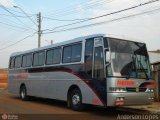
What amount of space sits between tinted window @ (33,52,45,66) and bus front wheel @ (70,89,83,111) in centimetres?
435

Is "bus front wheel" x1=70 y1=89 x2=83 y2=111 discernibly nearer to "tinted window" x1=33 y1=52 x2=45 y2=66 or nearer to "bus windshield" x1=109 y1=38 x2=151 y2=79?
"bus windshield" x1=109 y1=38 x2=151 y2=79

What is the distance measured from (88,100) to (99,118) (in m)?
1.63

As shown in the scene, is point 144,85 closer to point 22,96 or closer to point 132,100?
point 132,100

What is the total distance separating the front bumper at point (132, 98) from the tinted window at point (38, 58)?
7327 mm

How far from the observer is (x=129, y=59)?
15359 mm

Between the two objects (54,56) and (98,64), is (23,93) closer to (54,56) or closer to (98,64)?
(54,56)

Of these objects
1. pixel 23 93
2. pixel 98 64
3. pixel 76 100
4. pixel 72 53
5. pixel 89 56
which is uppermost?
pixel 72 53

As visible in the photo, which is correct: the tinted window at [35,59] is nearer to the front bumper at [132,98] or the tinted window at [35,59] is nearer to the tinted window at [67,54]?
the tinted window at [67,54]

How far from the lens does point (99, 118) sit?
1428 cm

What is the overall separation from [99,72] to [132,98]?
1695 mm

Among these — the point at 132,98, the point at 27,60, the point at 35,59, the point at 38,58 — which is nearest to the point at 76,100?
the point at 132,98

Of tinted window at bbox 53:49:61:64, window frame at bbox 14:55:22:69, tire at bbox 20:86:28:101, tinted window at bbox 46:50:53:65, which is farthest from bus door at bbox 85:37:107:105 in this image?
window frame at bbox 14:55:22:69

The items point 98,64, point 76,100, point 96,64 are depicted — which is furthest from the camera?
point 76,100

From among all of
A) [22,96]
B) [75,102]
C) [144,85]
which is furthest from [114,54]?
[22,96]
